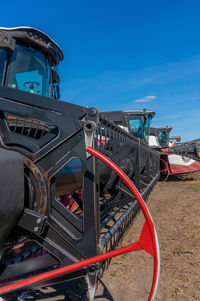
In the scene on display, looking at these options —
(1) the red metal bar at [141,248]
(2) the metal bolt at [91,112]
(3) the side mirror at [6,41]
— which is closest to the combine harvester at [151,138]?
(3) the side mirror at [6,41]

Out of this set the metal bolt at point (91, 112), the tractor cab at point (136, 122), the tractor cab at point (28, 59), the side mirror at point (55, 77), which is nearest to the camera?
the metal bolt at point (91, 112)

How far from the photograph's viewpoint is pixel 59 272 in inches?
52.0

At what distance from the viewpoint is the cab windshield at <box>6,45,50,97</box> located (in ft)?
9.69

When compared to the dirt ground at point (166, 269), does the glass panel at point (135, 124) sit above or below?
above

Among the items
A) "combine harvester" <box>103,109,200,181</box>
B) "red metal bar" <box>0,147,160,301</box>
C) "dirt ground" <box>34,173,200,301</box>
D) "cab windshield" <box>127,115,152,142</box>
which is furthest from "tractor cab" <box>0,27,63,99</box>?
"cab windshield" <box>127,115,152,142</box>

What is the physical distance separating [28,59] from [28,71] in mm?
157

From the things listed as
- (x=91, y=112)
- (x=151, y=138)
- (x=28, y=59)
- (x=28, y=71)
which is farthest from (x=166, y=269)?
(x=151, y=138)

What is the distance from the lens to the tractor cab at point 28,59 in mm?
2883

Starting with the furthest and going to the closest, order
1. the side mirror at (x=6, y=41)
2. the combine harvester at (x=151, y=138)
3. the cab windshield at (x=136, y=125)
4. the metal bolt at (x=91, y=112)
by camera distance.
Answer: the cab windshield at (x=136, y=125) → the combine harvester at (x=151, y=138) → the side mirror at (x=6, y=41) → the metal bolt at (x=91, y=112)

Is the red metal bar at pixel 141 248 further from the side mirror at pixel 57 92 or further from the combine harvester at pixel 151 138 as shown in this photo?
the combine harvester at pixel 151 138

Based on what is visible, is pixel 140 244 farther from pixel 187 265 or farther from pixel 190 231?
pixel 190 231

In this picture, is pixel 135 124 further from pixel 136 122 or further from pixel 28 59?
pixel 28 59

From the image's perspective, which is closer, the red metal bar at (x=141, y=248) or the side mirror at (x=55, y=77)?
the red metal bar at (x=141, y=248)

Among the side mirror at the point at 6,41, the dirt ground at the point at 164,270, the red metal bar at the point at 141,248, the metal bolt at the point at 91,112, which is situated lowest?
the dirt ground at the point at 164,270
